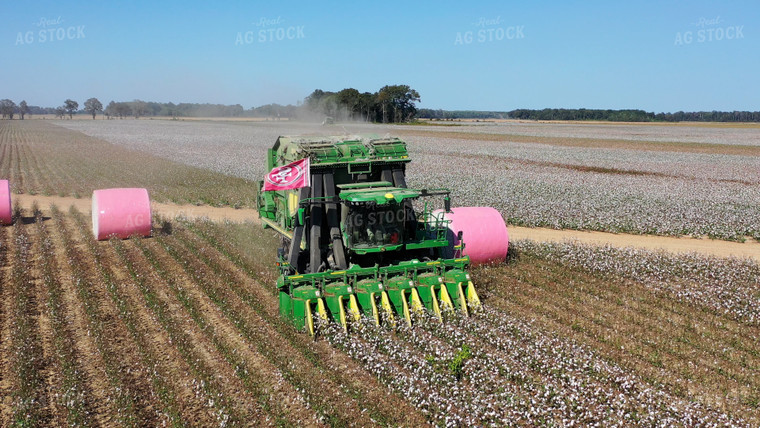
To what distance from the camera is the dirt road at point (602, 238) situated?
21.1 meters

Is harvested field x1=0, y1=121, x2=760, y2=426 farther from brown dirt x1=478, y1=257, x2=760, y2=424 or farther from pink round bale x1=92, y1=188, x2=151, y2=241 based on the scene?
pink round bale x1=92, y1=188, x2=151, y2=241

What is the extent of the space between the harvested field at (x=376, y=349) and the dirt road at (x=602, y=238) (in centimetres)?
254

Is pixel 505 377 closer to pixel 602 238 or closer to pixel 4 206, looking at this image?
pixel 602 238

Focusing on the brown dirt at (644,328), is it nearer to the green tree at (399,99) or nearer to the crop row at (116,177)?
the crop row at (116,177)

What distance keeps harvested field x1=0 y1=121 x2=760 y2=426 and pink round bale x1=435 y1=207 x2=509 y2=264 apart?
0.65 meters

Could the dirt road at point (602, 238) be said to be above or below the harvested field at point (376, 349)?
above

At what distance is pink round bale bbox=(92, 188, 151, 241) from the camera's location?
20500 millimetres

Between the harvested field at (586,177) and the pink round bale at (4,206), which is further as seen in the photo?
the harvested field at (586,177)

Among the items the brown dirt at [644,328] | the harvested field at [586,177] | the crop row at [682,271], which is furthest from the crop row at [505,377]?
the harvested field at [586,177]

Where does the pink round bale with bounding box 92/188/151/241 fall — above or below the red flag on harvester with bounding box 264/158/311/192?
below

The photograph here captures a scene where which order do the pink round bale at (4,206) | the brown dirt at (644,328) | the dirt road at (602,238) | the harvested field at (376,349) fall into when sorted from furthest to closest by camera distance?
the pink round bale at (4,206), the dirt road at (602,238), the brown dirt at (644,328), the harvested field at (376,349)

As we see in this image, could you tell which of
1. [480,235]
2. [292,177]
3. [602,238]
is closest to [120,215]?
[292,177]

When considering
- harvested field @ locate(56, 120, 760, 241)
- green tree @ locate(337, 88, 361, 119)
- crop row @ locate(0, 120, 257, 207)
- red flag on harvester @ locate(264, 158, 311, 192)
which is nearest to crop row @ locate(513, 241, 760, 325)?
harvested field @ locate(56, 120, 760, 241)

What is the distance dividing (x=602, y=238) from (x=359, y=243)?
537 inches
